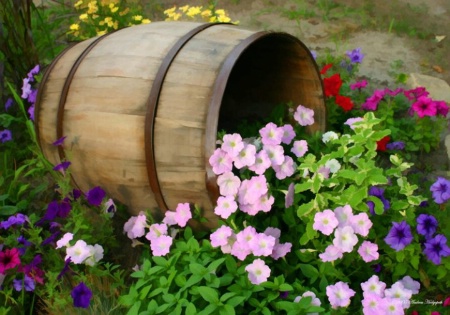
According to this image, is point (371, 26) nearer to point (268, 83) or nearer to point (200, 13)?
point (200, 13)

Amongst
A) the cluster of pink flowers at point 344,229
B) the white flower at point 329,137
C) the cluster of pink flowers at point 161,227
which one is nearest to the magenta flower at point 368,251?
the cluster of pink flowers at point 344,229

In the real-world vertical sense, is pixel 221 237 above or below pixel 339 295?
above

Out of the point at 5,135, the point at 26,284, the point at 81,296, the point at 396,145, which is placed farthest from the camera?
the point at 5,135

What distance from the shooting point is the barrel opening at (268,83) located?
9.99 ft

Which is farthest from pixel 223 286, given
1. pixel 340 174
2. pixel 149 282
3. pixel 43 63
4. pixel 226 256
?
pixel 43 63

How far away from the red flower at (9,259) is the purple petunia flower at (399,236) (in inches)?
58.8

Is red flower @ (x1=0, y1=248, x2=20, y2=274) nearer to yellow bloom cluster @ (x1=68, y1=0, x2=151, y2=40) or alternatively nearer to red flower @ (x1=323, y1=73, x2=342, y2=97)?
red flower @ (x1=323, y1=73, x2=342, y2=97)

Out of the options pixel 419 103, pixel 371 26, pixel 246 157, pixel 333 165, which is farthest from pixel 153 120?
pixel 371 26

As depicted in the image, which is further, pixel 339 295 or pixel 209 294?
pixel 339 295

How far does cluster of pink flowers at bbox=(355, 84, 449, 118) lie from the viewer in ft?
10.5

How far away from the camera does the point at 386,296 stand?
221cm

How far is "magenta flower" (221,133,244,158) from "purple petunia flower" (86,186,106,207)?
A: 60 cm

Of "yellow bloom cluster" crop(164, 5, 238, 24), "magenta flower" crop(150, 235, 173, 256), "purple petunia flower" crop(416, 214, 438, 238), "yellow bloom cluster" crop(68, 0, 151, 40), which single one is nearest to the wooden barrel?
"magenta flower" crop(150, 235, 173, 256)

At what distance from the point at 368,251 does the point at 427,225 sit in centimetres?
27
